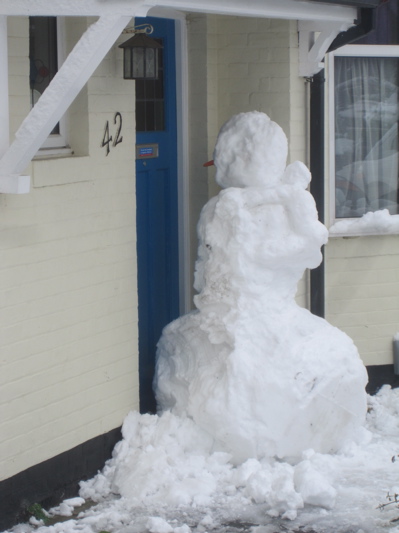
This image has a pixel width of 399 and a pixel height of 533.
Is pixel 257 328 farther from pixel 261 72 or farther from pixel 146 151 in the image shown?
pixel 261 72

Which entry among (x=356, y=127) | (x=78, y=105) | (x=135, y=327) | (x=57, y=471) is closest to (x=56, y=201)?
(x=78, y=105)

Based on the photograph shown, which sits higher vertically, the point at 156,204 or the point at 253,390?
the point at 156,204

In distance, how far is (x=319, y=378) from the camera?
6.36m

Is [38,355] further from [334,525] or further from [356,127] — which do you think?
[356,127]

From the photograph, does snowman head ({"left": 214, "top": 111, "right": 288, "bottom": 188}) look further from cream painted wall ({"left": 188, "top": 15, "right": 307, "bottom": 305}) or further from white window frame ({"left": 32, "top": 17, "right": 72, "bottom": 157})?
white window frame ({"left": 32, "top": 17, "right": 72, "bottom": 157})

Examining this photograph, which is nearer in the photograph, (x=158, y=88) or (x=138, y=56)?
(x=138, y=56)

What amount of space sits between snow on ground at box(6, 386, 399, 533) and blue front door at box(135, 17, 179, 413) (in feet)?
2.92

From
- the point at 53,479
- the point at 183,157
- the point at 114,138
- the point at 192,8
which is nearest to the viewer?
the point at 192,8

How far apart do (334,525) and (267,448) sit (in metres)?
0.77

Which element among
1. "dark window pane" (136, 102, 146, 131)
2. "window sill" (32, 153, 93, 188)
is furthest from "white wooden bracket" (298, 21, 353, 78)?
"window sill" (32, 153, 93, 188)

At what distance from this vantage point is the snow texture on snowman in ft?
20.2

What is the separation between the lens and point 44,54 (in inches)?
232

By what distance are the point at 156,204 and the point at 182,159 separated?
0.41m

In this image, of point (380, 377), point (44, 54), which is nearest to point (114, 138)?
point (44, 54)
